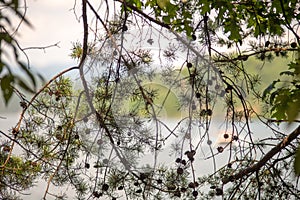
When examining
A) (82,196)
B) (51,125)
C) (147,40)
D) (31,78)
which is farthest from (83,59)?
(31,78)

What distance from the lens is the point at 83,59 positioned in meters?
0.81

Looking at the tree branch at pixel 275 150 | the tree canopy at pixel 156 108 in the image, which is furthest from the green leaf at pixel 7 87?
the tree branch at pixel 275 150

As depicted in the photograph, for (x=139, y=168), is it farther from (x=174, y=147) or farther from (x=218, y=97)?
(x=218, y=97)

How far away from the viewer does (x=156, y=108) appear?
0.75 metres

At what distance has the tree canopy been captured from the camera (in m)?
0.76

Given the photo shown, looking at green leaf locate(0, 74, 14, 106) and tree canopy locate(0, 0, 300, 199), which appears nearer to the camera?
green leaf locate(0, 74, 14, 106)

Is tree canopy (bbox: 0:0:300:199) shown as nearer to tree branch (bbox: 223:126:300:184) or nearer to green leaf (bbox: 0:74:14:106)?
tree branch (bbox: 223:126:300:184)

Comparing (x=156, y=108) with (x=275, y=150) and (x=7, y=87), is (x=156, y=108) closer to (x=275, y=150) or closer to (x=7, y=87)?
(x=275, y=150)

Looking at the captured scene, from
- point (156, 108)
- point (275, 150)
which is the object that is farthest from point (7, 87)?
point (275, 150)

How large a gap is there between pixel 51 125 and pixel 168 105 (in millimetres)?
320

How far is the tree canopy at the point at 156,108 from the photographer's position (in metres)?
0.76

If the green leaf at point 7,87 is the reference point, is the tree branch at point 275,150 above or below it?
above

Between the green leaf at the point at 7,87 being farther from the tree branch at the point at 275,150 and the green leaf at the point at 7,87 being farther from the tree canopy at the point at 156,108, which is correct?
the tree branch at the point at 275,150

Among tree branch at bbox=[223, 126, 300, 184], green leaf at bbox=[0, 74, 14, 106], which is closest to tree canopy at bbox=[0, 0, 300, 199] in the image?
tree branch at bbox=[223, 126, 300, 184]
